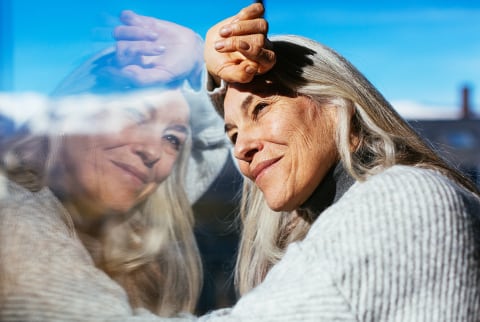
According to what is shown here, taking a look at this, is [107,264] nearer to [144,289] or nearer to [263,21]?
[144,289]

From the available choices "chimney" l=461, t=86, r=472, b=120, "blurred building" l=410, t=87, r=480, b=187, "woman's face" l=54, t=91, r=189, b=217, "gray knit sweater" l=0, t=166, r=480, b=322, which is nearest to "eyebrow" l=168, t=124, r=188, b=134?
"woman's face" l=54, t=91, r=189, b=217

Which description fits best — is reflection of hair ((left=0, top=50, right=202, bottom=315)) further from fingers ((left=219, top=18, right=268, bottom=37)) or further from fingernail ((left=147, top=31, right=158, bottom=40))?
fingers ((left=219, top=18, right=268, bottom=37))

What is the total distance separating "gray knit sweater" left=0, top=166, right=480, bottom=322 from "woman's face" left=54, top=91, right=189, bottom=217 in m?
0.16

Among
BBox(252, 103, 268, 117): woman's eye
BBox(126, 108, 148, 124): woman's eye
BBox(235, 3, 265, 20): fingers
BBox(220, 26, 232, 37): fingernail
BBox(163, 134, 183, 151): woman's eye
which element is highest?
BBox(235, 3, 265, 20): fingers

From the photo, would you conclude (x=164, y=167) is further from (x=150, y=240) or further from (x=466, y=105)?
(x=466, y=105)

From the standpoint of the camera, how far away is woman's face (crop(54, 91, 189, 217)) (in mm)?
1125

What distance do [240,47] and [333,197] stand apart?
1.04ft

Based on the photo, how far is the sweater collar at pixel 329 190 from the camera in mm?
1171

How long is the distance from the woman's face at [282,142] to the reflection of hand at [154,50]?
0.49 ft

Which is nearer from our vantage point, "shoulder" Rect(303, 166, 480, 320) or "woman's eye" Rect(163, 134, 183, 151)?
"shoulder" Rect(303, 166, 480, 320)

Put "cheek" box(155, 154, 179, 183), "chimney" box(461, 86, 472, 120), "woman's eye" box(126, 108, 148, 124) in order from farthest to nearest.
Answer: "chimney" box(461, 86, 472, 120) < "cheek" box(155, 154, 179, 183) < "woman's eye" box(126, 108, 148, 124)

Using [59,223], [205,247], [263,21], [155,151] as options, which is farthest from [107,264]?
[205,247]

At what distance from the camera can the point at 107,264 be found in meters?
1.10

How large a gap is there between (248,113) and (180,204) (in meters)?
0.49
